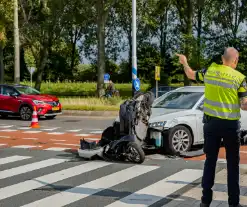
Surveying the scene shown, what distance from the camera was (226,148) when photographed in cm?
560

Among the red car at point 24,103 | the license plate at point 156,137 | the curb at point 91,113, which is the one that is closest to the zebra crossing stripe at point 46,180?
the license plate at point 156,137

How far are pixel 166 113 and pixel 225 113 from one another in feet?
17.0

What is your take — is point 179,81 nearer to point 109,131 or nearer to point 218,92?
point 109,131

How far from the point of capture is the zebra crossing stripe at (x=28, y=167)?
8520 mm

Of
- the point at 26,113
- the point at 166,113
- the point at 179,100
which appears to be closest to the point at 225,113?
the point at 166,113

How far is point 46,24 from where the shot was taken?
3388 centimetres

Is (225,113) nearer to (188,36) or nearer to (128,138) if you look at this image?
(128,138)

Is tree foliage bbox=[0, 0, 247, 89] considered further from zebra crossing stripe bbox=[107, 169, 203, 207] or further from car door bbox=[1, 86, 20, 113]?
car door bbox=[1, 86, 20, 113]

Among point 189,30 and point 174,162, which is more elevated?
point 189,30

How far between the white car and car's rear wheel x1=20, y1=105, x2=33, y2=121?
10117 mm

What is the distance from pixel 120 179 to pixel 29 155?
321 centimetres

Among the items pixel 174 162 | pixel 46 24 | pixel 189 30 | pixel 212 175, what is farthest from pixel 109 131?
pixel 189 30

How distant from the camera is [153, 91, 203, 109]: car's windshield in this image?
1135 cm

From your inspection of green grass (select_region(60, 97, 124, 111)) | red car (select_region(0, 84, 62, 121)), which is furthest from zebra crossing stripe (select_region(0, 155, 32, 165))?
green grass (select_region(60, 97, 124, 111))
